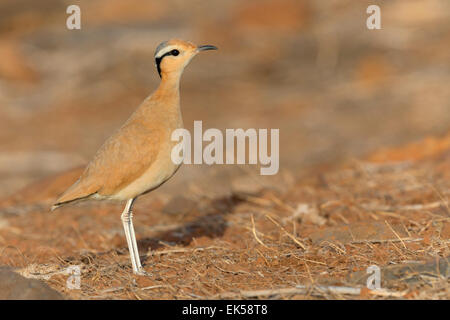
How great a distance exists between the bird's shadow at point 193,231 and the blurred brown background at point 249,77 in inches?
157

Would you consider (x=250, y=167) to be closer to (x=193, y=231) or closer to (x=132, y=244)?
(x=193, y=231)

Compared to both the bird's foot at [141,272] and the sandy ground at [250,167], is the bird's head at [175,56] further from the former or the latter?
the bird's foot at [141,272]

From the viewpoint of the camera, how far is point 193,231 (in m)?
6.28

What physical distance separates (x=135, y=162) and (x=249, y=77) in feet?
42.2

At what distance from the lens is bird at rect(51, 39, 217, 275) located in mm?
4695

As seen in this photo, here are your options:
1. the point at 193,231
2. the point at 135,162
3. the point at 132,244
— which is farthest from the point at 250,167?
the point at 132,244

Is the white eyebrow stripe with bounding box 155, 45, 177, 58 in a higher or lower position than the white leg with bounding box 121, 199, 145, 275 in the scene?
higher

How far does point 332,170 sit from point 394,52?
31.5ft

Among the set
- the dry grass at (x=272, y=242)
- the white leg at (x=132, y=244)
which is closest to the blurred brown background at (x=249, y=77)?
the dry grass at (x=272, y=242)

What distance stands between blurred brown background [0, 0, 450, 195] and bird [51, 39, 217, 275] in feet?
18.8

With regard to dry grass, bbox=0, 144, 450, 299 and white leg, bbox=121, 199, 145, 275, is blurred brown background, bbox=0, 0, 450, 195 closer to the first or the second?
dry grass, bbox=0, 144, 450, 299

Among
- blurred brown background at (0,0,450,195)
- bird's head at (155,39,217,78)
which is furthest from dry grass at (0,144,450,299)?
blurred brown background at (0,0,450,195)
